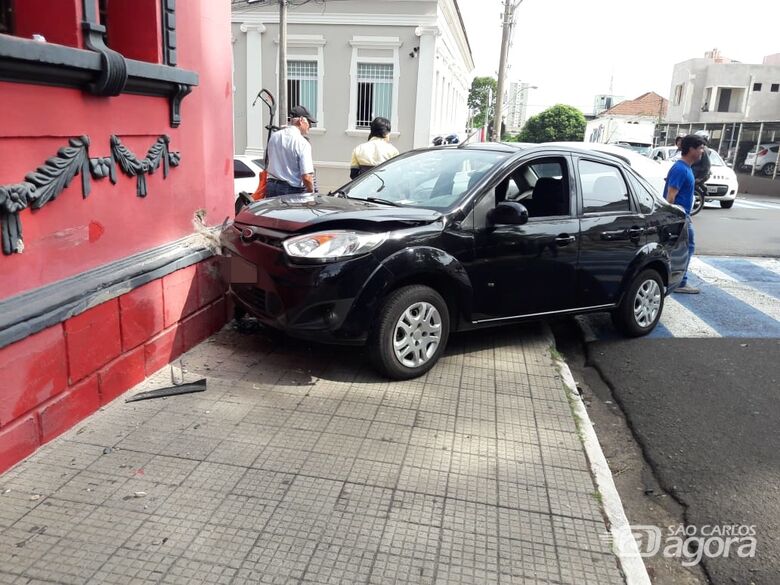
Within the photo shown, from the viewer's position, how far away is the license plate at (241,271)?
4.63m

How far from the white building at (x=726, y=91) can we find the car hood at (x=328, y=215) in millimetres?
52420

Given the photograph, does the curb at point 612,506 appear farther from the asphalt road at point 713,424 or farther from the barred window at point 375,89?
the barred window at point 375,89

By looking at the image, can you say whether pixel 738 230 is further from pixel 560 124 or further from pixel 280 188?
pixel 560 124

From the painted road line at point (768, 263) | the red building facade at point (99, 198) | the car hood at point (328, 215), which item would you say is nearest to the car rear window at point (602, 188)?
the car hood at point (328, 215)

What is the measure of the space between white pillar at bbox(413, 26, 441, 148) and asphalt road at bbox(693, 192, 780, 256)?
27.1ft

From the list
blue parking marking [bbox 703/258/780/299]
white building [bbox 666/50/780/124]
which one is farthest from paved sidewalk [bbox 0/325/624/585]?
white building [bbox 666/50/780/124]

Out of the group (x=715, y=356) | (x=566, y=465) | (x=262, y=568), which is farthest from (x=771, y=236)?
(x=262, y=568)

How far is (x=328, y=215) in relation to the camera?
448cm

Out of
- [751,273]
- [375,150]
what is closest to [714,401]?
[375,150]

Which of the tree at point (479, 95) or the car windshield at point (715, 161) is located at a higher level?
the tree at point (479, 95)

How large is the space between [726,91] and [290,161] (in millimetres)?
58513

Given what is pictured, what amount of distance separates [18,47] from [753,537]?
13.8 feet

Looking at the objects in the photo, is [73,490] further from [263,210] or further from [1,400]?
[263,210]

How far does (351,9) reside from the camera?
1964 cm
